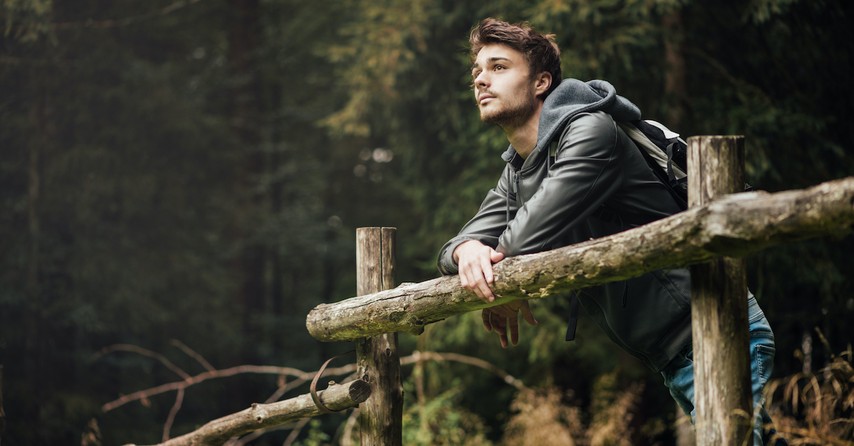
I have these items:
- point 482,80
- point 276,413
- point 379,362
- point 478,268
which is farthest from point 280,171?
point 478,268

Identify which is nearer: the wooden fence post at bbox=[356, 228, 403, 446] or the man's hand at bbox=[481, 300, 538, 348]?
the man's hand at bbox=[481, 300, 538, 348]

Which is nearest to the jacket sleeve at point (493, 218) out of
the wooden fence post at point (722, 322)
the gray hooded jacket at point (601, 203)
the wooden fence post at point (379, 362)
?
the gray hooded jacket at point (601, 203)

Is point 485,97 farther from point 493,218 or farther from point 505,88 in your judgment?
point 493,218

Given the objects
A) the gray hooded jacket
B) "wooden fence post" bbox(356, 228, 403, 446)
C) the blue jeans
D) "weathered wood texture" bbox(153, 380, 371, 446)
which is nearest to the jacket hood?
the gray hooded jacket

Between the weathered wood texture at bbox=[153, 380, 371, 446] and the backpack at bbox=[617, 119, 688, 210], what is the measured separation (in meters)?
1.55

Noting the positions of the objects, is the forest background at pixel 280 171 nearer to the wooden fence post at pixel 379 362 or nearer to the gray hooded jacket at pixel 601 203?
the wooden fence post at pixel 379 362

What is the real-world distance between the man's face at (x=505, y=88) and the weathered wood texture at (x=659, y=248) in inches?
24.5

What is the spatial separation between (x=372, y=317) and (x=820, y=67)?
6137mm

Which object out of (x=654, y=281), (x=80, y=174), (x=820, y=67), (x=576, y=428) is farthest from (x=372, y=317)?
(x=80, y=174)

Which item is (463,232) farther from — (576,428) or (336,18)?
(336,18)

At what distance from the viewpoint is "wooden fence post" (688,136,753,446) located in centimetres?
237

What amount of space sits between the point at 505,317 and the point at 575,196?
78cm

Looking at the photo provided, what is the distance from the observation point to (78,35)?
415 inches

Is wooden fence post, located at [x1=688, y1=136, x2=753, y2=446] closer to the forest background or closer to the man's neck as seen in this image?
the man's neck
